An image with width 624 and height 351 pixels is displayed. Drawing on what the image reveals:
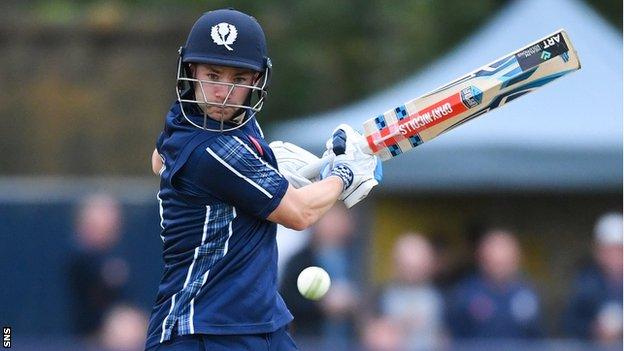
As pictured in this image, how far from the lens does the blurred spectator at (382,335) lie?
829 cm

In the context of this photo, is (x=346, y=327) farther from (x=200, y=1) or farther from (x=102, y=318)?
(x=200, y=1)

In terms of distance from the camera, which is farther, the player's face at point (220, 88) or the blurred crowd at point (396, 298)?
the blurred crowd at point (396, 298)

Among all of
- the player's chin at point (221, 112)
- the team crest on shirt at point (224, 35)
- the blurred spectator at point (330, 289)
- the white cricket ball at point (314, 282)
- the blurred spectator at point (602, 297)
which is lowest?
the blurred spectator at point (602, 297)

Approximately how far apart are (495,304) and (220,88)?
450cm

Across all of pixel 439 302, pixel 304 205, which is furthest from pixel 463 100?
pixel 439 302

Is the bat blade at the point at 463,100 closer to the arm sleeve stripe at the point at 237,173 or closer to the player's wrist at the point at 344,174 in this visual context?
the player's wrist at the point at 344,174

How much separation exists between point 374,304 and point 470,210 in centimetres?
182

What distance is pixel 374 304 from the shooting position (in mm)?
8898

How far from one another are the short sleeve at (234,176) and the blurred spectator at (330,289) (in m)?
3.80

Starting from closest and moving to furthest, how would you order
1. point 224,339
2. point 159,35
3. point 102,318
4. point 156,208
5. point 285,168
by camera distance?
point 224,339, point 285,168, point 102,318, point 156,208, point 159,35

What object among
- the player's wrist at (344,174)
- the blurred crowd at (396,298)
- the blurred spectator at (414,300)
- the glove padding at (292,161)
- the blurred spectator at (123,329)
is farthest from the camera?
the blurred spectator at (414,300)

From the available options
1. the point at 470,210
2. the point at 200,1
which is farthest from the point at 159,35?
the point at 470,210

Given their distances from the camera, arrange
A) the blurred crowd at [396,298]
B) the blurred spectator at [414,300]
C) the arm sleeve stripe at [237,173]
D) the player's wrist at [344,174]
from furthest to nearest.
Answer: the blurred spectator at [414,300] → the blurred crowd at [396,298] → the player's wrist at [344,174] → the arm sleeve stripe at [237,173]

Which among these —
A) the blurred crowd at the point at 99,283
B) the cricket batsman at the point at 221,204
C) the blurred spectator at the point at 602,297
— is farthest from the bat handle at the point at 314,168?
the blurred spectator at the point at 602,297
